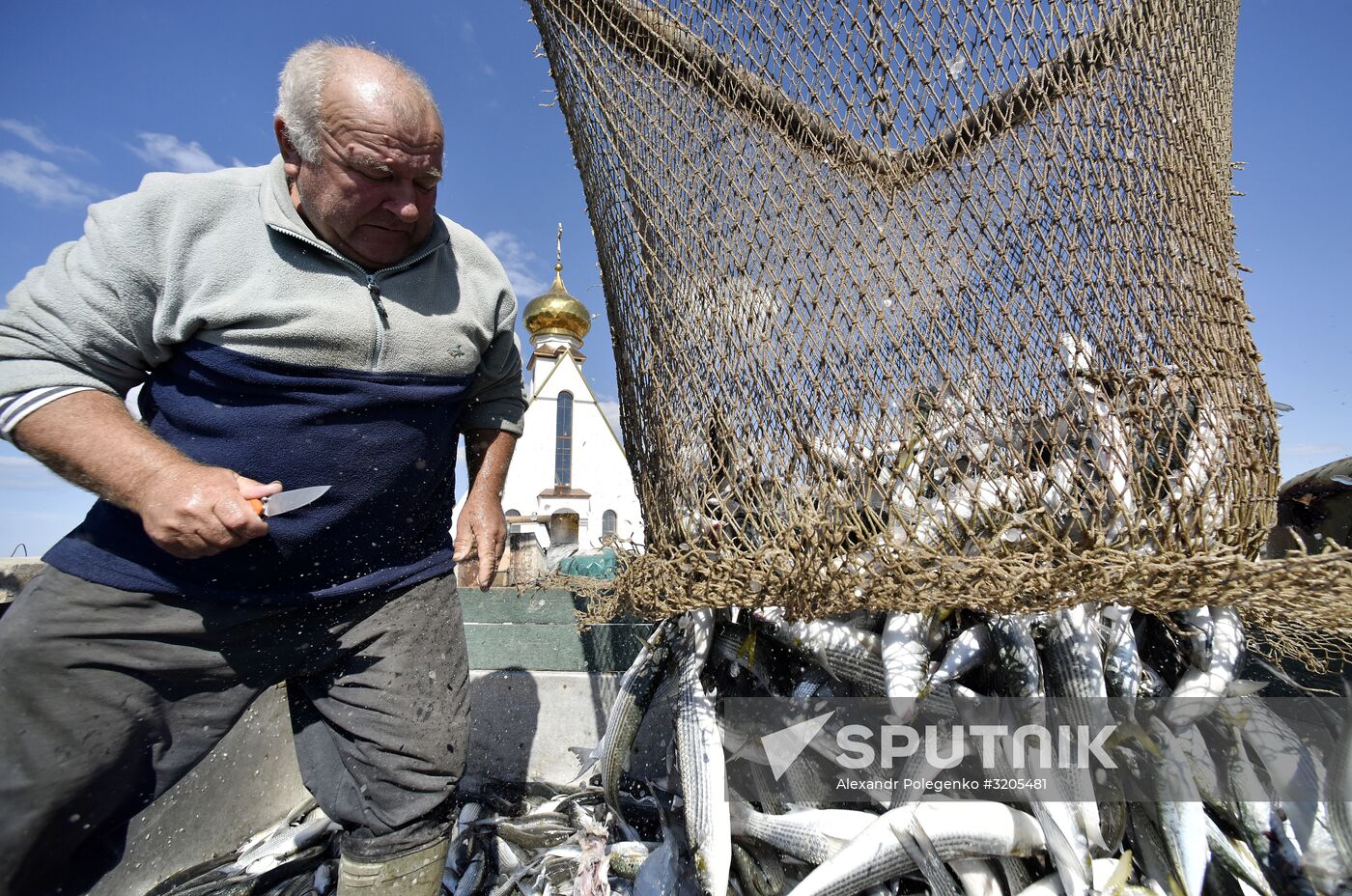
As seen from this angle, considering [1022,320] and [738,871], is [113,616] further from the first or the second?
[1022,320]

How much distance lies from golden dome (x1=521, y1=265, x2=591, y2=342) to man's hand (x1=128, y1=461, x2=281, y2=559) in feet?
88.8

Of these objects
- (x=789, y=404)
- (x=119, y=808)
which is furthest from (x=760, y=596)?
(x=119, y=808)

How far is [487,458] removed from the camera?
230cm

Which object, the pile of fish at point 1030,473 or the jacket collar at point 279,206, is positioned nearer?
the pile of fish at point 1030,473

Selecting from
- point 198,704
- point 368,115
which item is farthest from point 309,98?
point 198,704

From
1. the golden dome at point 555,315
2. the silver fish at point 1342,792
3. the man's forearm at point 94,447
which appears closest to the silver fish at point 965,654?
the silver fish at point 1342,792

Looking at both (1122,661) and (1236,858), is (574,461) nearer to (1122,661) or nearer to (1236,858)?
(1122,661)

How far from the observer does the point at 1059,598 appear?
142 centimetres

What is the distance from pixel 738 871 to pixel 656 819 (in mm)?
631

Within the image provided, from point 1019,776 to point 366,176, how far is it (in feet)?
7.43

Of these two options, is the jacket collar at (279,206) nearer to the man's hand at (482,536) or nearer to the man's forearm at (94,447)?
the man's forearm at (94,447)

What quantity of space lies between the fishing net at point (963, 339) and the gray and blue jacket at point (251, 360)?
728 mm

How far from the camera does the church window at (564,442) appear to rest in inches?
965

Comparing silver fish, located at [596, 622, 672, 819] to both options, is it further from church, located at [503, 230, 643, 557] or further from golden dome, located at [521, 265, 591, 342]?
golden dome, located at [521, 265, 591, 342]
